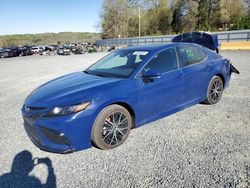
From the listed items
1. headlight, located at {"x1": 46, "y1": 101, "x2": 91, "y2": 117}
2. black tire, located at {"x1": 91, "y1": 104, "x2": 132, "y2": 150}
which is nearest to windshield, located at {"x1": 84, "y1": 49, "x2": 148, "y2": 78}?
black tire, located at {"x1": 91, "y1": 104, "x2": 132, "y2": 150}

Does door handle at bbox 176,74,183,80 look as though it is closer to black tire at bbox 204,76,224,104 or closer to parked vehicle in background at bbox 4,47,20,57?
black tire at bbox 204,76,224,104

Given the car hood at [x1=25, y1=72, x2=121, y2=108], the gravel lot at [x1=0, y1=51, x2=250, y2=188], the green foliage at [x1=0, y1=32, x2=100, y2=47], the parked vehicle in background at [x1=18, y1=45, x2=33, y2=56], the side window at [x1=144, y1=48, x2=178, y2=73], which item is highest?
the green foliage at [x1=0, y1=32, x2=100, y2=47]

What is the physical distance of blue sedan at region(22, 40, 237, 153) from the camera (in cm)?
302

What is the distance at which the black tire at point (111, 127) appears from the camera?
3214 mm

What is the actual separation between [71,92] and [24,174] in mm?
1246

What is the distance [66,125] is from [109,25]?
5982cm

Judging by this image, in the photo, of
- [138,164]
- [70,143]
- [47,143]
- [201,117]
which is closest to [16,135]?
[47,143]

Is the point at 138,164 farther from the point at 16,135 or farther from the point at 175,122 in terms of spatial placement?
the point at 16,135

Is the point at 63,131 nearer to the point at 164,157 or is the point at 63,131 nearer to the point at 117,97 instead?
the point at 117,97

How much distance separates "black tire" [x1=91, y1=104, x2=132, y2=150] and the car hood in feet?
1.11

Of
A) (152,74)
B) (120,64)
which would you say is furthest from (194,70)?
(120,64)

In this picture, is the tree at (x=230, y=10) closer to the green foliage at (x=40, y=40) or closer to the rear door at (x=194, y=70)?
the green foliage at (x=40, y=40)

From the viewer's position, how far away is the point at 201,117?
4.45 m

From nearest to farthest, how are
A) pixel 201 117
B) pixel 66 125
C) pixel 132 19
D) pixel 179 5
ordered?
pixel 66 125 → pixel 201 117 → pixel 179 5 → pixel 132 19
